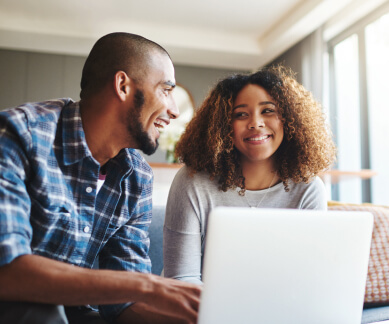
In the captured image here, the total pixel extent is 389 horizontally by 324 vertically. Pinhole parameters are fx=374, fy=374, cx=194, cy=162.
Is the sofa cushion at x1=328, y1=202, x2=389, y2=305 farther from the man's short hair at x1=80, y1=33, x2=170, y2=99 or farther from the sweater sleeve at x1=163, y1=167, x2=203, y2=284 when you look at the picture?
the man's short hair at x1=80, y1=33, x2=170, y2=99

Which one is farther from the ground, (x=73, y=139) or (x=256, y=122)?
(x=256, y=122)

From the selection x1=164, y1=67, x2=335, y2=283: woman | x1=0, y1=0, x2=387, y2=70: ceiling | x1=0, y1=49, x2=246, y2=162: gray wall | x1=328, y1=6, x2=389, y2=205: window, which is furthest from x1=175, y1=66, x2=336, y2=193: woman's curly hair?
x1=0, y1=49, x2=246, y2=162: gray wall

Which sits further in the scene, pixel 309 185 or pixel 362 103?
pixel 362 103

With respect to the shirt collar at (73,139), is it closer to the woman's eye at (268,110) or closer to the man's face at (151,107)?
the man's face at (151,107)

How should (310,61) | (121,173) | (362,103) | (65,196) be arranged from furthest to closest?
1. (310,61)
2. (362,103)
3. (121,173)
4. (65,196)

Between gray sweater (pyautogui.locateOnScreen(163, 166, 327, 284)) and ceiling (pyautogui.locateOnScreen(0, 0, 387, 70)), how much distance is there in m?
2.48

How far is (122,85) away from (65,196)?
35 cm

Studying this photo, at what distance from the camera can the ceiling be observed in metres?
3.58

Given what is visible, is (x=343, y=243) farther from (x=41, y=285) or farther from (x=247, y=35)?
(x=247, y=35)

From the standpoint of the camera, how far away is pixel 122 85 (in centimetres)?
105

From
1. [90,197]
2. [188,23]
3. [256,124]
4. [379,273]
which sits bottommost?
[379,273]

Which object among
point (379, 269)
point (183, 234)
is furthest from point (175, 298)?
point (379, 269)

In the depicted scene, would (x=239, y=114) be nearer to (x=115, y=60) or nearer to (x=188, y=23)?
(x=115, y=60)

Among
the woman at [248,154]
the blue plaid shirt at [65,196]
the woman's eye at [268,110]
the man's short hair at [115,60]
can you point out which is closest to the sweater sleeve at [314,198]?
the woman at [248,154]
